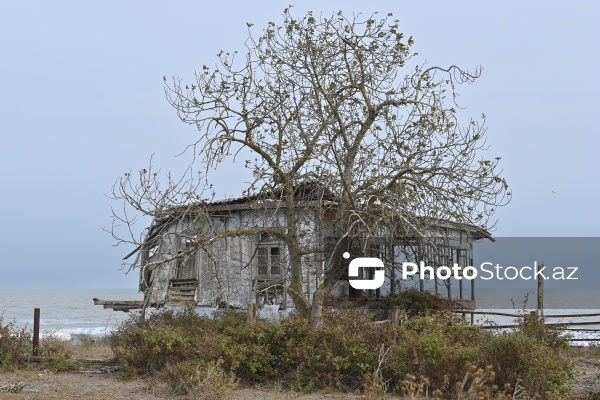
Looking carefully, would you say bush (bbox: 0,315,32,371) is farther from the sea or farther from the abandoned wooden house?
the sea

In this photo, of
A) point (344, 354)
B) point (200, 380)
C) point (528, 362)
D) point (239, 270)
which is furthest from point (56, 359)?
point (528, 362)

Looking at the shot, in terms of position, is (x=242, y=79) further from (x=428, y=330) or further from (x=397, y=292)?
(x=397, y=292)

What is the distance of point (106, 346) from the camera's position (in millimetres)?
25141

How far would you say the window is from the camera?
937 inches

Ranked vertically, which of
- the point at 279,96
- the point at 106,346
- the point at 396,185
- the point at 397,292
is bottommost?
the point at 106,346

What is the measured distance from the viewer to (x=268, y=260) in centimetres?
2386

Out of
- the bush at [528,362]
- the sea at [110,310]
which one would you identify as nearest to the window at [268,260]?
the bush at [528,362]

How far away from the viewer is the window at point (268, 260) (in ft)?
78.1

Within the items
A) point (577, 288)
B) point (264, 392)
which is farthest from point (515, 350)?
point (577, 288)

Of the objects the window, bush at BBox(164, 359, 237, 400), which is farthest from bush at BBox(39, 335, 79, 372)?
the window

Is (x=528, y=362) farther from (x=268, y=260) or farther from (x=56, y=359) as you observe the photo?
(x=268, y=260)

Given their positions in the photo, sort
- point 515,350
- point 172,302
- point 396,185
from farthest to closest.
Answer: point 172,302
point 396,185
point 515,350

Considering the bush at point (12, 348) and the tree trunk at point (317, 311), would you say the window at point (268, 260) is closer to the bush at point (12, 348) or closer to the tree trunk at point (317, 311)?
the tree trunk at point (317, 311)

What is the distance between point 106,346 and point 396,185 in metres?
13.0
